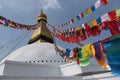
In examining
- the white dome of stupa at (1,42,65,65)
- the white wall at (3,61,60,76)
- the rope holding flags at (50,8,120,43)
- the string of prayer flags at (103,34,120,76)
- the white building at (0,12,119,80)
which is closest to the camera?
the string of prayer flags at (103,34,120,76)

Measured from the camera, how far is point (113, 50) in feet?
16.4

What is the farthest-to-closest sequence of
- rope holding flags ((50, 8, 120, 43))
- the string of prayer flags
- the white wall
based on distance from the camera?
the white wall
rope holding flags ((50, 8, 120, 43))
the string of prayer flags

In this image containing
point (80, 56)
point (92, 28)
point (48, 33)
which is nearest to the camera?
point (80, 56)

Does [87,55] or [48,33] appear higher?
[48,33]

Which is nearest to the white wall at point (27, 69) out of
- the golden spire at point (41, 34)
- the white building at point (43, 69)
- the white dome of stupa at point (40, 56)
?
the white building at point (43, 69)

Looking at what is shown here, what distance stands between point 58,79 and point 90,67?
2.57 metres

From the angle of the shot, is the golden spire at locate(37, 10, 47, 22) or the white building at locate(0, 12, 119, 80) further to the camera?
the golden spire at locate(37, 10, 47, 22)

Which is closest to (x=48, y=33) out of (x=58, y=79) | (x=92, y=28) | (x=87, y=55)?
(x=58, y=79)

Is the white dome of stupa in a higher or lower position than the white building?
higher

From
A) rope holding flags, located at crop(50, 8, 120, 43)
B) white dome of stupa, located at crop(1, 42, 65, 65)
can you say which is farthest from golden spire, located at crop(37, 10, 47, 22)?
rope holding flags, located at crop(50, 8, 120, 43)

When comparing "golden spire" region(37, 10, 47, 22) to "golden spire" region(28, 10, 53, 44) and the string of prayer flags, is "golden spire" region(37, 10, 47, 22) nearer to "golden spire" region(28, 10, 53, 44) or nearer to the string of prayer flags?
"golden spire" region(28, 10, 53, 44)

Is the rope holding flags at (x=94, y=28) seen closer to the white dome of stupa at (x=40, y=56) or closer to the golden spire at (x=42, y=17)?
the white dome of stupa at (x=40, y=56)

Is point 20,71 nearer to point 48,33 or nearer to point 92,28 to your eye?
point 92,28

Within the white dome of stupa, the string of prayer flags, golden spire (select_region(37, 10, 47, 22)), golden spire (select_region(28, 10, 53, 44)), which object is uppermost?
golden spire (select_region(37, 10, 47, 22))
